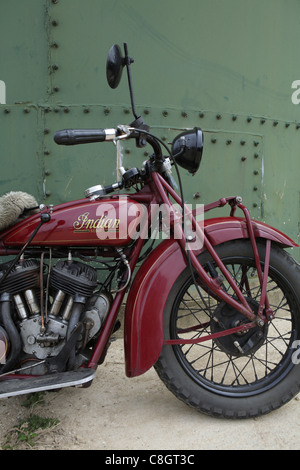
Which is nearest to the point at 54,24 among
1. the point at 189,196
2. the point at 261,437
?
the point at 189,196

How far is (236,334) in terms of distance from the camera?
7.27ft

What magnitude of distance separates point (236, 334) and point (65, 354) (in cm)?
84

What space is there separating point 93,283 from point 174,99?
5.26ft

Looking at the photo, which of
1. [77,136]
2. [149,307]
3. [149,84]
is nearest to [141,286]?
[149,307]

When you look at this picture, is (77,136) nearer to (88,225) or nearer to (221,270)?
(88,225)

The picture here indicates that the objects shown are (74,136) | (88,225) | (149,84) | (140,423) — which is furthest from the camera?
(149,84)

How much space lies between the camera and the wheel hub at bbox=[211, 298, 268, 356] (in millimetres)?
2199

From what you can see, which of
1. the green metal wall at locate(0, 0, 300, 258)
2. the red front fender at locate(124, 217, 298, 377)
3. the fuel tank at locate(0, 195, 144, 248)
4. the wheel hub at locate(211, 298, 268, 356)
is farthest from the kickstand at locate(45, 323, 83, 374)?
the green metal wall at locate(0, 0, 300, 258)

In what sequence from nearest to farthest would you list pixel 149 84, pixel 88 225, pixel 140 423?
1. pixel 88 225
2. pixel 140 423
3. pixel 149 84

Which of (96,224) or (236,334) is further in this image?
(236,334)

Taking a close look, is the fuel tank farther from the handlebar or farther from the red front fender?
the handlebar

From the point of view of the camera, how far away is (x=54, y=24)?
2.87m

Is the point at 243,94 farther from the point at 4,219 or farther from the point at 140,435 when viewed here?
the point at 140,435

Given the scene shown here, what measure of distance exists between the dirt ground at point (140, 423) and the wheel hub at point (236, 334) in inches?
13.6
